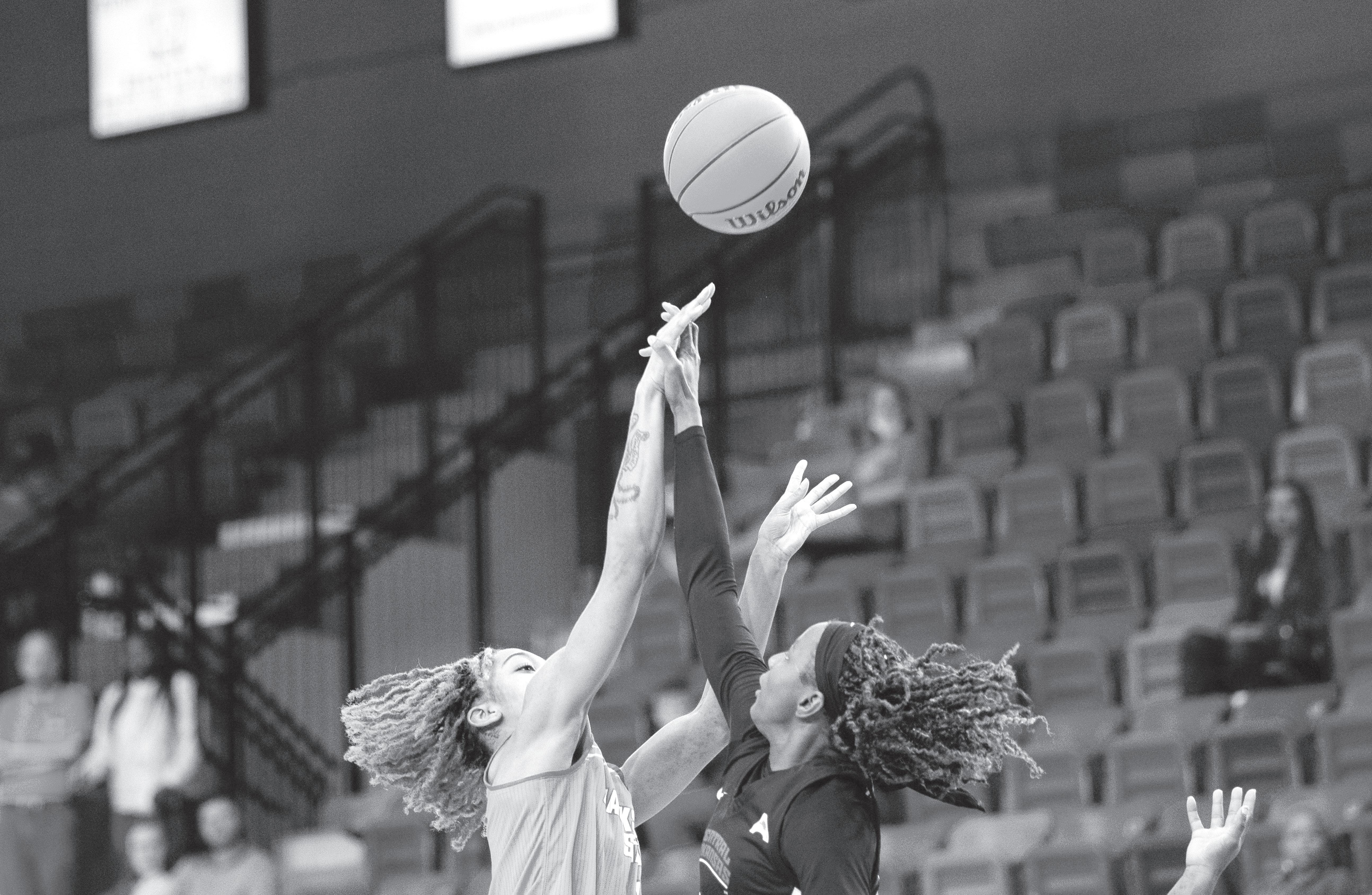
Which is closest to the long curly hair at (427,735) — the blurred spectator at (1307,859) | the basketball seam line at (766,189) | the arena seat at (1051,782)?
the basketball seam line at (766,189)

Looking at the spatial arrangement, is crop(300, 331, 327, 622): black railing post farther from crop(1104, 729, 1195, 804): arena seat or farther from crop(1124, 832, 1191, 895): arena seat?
crop(1124, 832, 1191, 895): arena seat

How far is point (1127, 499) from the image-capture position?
8.66 metres

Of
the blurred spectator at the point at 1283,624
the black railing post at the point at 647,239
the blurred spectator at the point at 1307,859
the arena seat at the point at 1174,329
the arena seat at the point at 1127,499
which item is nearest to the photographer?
the blurred spectator at the point at 1307,859

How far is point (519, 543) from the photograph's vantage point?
1135 cm

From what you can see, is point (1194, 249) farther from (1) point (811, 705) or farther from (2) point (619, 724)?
(1) point (811, 705)

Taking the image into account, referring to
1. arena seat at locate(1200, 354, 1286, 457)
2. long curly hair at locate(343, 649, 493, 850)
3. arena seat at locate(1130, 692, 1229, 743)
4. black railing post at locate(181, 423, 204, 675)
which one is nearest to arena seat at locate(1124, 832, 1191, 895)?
arena seat at locate(1130, 692, 1229, 743)

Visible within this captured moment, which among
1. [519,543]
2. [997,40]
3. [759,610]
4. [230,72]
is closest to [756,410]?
[519,543]

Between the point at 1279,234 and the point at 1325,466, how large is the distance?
195cm

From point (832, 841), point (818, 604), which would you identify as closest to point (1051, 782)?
point (818, 604)

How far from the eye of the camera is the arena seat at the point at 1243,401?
872 centimetres

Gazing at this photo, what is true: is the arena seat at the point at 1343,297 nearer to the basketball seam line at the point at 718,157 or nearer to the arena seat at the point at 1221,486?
the arena seat at the point at 1221,486

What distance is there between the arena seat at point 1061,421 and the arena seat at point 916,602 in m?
0.92

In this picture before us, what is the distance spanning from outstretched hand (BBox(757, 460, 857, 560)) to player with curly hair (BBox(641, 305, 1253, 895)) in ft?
1.20

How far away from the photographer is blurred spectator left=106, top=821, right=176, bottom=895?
809 centimetres
